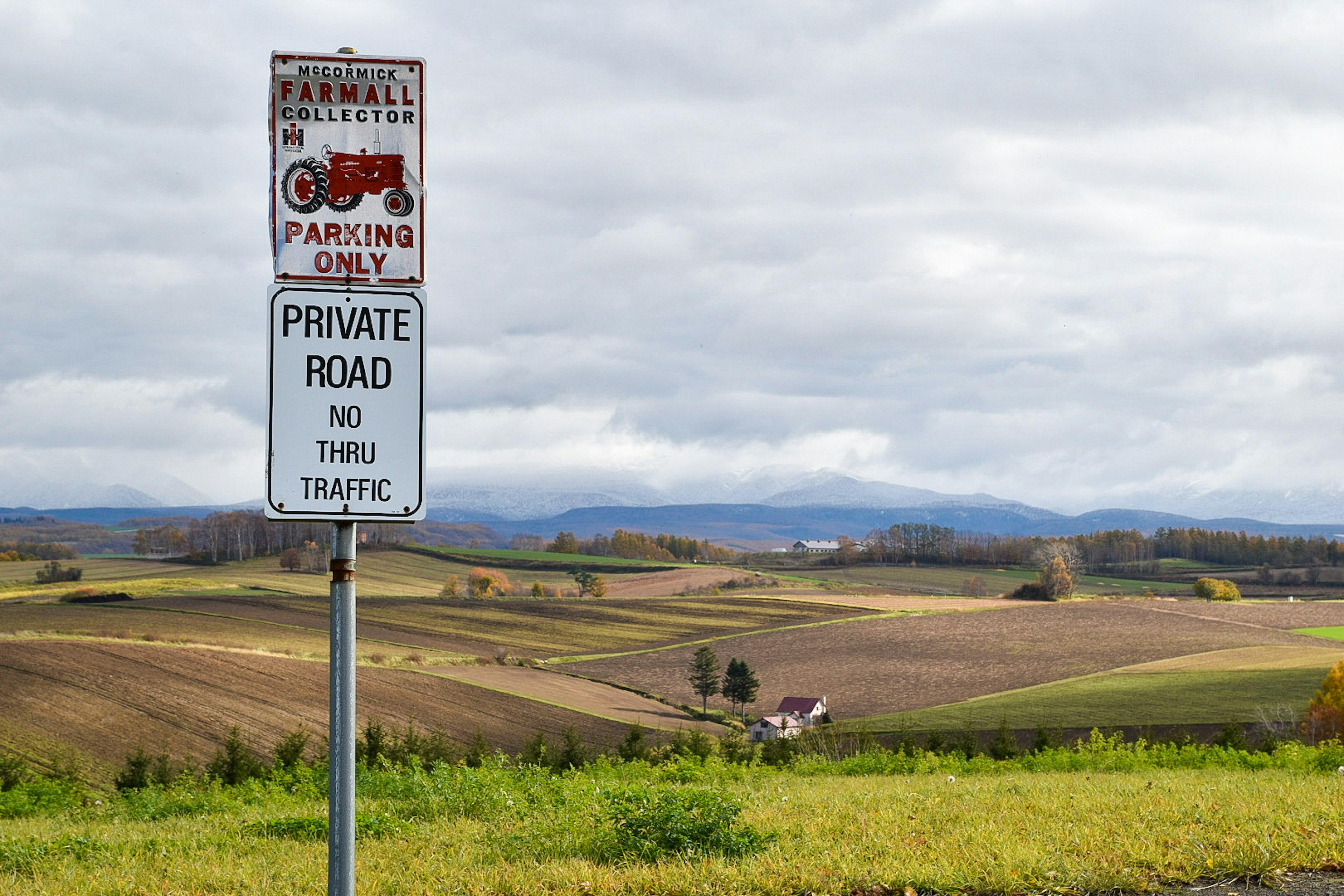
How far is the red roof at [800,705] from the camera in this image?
59.9 metres

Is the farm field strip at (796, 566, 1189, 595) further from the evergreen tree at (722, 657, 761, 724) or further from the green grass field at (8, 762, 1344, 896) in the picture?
the green grass field at (8, 762, 1344, 896)

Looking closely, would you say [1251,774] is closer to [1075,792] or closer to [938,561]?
[1075,792]

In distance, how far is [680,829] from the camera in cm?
712

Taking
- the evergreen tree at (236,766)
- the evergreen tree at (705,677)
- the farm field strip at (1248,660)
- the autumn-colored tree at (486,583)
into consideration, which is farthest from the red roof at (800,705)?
the autumn-colored tree at (486,583)

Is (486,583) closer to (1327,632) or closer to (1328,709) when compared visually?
(1328,709)

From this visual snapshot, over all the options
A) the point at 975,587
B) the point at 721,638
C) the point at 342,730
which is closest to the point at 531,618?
the point at 721,638

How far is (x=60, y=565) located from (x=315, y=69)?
87.5m

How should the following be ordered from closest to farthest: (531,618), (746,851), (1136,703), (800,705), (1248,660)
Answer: (746,851) < (1136,703) < (800,705) < (1248,660) < (531,618)

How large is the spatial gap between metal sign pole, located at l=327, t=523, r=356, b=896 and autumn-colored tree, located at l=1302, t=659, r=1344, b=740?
165 feet

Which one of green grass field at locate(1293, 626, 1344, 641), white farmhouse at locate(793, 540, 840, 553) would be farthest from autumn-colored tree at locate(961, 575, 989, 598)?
green grass field at locate(1293, 626, 1344, 641)

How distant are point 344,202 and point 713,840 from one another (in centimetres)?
509

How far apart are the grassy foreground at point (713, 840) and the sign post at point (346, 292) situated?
3485 mm

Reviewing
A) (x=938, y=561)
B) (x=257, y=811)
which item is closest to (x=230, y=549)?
(x=938, y=561)

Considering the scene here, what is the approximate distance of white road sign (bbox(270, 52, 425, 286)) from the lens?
3676 mm
